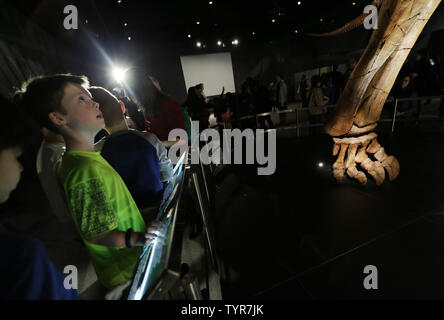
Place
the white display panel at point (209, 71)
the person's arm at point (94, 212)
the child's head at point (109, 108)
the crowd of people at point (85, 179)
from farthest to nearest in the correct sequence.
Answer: the white display panel at point (209, 71), the child's head at point (109, 108), the person's arm at point (94, 212), the crowd of people at point (85, 179)

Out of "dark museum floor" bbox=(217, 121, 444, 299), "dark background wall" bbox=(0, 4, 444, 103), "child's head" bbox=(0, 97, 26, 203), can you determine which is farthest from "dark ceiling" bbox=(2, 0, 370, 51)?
"dark museum floor" bbox=(217, 121, 444, 299)

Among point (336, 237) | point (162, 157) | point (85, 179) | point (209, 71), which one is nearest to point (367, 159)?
point (336, 237)

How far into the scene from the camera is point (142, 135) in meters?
1.28

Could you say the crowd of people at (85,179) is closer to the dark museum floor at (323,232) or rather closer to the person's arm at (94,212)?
the person's arm at (94,212)

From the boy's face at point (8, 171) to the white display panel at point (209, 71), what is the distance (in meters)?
12.1

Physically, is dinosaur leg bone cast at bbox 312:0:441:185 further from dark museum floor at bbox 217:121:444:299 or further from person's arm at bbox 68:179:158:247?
person's arm at bbox 68:179:158:247

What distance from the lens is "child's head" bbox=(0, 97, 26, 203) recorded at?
1.86 feet

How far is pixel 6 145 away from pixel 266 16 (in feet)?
34.1

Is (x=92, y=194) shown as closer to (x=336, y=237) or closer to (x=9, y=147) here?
(x=9, y=147)

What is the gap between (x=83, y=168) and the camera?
0.78 metres

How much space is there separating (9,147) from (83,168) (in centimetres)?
22

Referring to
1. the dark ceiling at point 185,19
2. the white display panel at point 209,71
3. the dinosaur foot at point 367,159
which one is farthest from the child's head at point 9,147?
the white display panel at point 209,71

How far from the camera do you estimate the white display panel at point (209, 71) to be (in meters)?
11.4

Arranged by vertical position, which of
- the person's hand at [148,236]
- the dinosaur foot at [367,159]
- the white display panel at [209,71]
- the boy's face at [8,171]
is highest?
the white display panel at [209,71]
